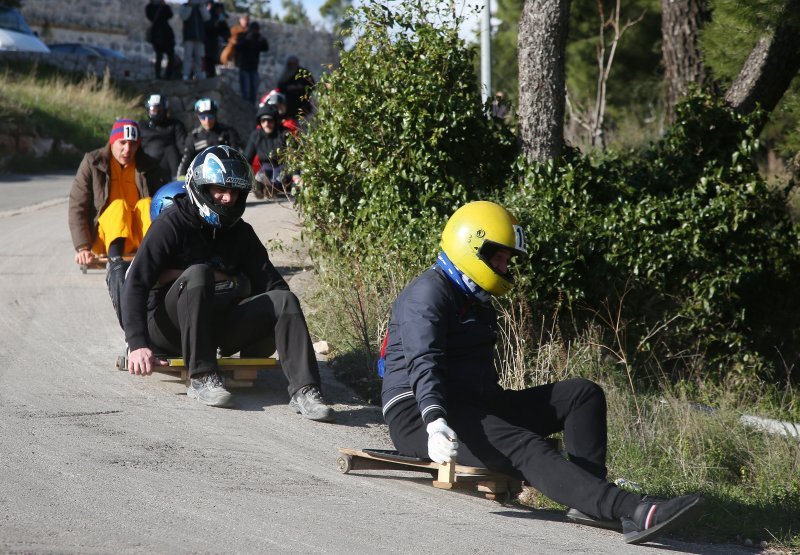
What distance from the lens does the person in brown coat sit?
9086mm

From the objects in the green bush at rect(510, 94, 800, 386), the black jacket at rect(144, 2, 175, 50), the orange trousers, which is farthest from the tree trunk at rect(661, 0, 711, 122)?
the black jacket at rect(144, 2, 175, 50)

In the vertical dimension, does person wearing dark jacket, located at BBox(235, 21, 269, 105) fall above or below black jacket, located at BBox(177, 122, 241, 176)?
above

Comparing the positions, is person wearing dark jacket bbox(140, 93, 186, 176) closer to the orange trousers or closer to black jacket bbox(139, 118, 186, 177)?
black jacket bbox(139, 118, 186, 177)

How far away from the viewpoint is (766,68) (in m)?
10.5

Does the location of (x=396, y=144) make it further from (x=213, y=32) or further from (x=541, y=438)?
(x=213, y=32)

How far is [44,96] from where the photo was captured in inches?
912

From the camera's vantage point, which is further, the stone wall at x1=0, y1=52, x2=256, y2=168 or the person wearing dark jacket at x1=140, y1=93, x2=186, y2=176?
the stone wall at x1=0, y1=52, x2=256, y2=168

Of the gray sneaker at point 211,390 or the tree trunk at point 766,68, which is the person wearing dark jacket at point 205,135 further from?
the gray sneaker at point 211,390

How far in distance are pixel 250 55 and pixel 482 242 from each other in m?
20.3

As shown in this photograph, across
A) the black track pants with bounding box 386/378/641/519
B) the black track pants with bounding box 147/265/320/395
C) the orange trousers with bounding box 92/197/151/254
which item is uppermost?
the orange trousers with bounding box 92/197/151/254

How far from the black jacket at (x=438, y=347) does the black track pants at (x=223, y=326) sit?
1170 mm

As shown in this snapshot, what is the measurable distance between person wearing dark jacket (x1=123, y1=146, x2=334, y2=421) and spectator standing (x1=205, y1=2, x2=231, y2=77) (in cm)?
1765

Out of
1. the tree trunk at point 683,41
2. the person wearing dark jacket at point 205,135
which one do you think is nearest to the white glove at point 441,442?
the tree trunk at point 683,41

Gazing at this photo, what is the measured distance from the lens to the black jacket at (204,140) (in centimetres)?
1417
